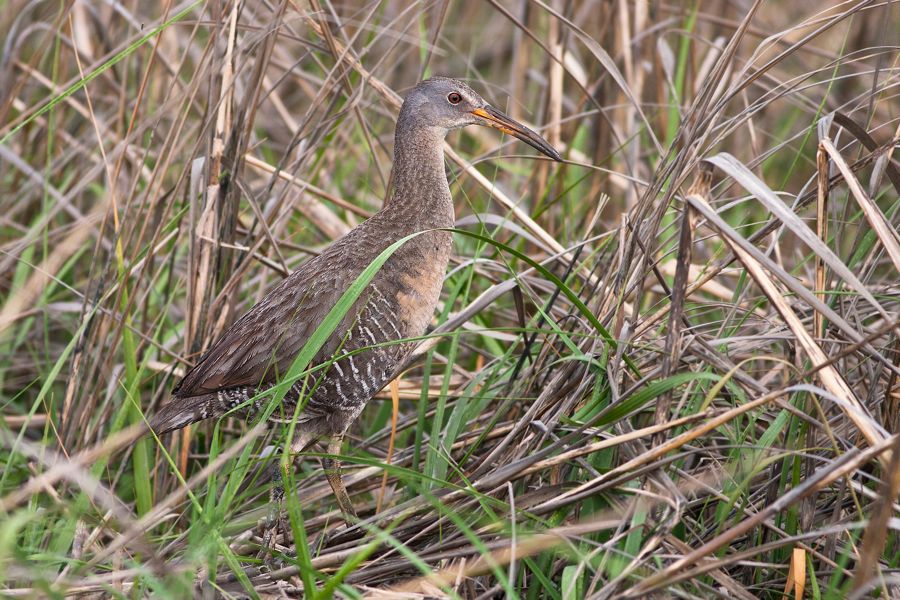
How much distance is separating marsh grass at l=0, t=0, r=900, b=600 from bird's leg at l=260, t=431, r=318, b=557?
0.15ft

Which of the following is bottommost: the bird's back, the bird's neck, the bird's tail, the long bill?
the bird's tail

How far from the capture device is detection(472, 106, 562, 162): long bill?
3145 mm

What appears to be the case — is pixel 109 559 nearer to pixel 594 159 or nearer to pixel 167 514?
pixel 167 514

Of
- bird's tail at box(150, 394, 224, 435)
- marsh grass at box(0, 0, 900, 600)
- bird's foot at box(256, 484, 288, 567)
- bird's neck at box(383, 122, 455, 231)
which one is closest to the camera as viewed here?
marsh grass at box(0, 0, 900, 600)

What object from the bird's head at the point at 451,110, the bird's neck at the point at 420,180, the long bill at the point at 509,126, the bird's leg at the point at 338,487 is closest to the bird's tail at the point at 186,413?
the bird's leg at the point at 338,487

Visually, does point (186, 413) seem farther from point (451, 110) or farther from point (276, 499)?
point (451, 110)

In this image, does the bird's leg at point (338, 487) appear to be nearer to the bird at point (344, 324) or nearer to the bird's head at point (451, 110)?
the bird at point (344, 324)

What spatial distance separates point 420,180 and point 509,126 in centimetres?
33

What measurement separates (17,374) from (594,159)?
252 cm

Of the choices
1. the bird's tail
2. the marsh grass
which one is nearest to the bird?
the bird's tail

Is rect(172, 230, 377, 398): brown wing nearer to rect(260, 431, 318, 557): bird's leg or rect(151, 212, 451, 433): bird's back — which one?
rect(151, 212, 451, 433): bird's back

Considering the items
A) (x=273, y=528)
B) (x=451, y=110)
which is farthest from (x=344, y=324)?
(x=451, y=110)

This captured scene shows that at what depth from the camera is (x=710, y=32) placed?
18.3 ft

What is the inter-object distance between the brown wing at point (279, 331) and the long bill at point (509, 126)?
59 centimetres
